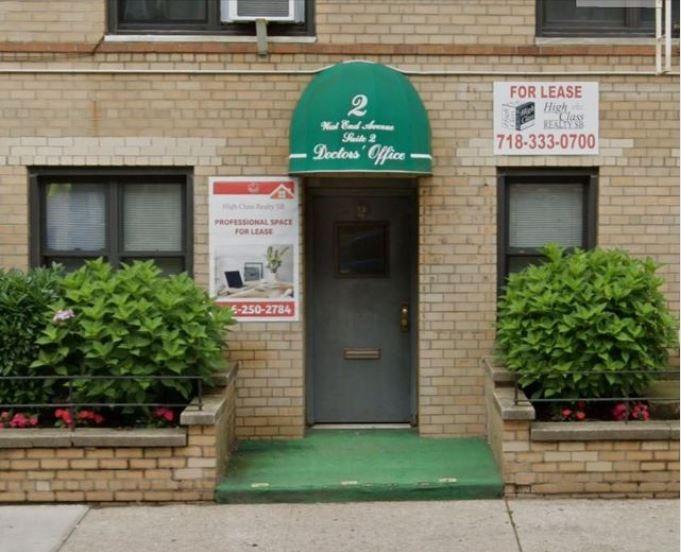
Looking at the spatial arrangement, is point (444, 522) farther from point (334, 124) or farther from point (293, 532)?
point (334, 124)

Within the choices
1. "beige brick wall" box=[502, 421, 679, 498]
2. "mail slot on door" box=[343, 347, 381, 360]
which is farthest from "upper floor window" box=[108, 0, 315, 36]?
"beige brick wall" box=[502, 421, 679, 498]

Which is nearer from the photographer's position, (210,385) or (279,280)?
(210,385)

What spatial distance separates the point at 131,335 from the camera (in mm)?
7398

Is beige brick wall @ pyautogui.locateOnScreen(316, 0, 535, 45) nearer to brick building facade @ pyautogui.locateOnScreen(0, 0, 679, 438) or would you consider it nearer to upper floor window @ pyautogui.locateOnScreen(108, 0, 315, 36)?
brick building facade @ pyautogui.locateOnScreen(0, 0, 679, 438)

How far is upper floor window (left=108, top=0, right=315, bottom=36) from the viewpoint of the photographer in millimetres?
8539

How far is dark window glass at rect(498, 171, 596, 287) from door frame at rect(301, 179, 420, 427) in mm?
780

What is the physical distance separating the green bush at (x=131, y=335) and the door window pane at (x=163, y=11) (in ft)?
7.59

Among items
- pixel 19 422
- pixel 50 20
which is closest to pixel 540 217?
pixel 50 20

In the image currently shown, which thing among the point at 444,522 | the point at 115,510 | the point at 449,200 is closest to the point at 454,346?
the point at 449,200

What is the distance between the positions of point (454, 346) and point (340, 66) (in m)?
2.50

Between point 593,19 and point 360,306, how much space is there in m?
3.17

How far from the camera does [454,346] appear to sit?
8711 mm

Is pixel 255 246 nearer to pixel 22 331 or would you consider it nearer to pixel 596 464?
pixel 22 331

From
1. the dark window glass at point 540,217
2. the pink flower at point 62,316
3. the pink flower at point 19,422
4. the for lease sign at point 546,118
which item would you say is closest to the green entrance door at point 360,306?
the dark window glass at point 540,217
